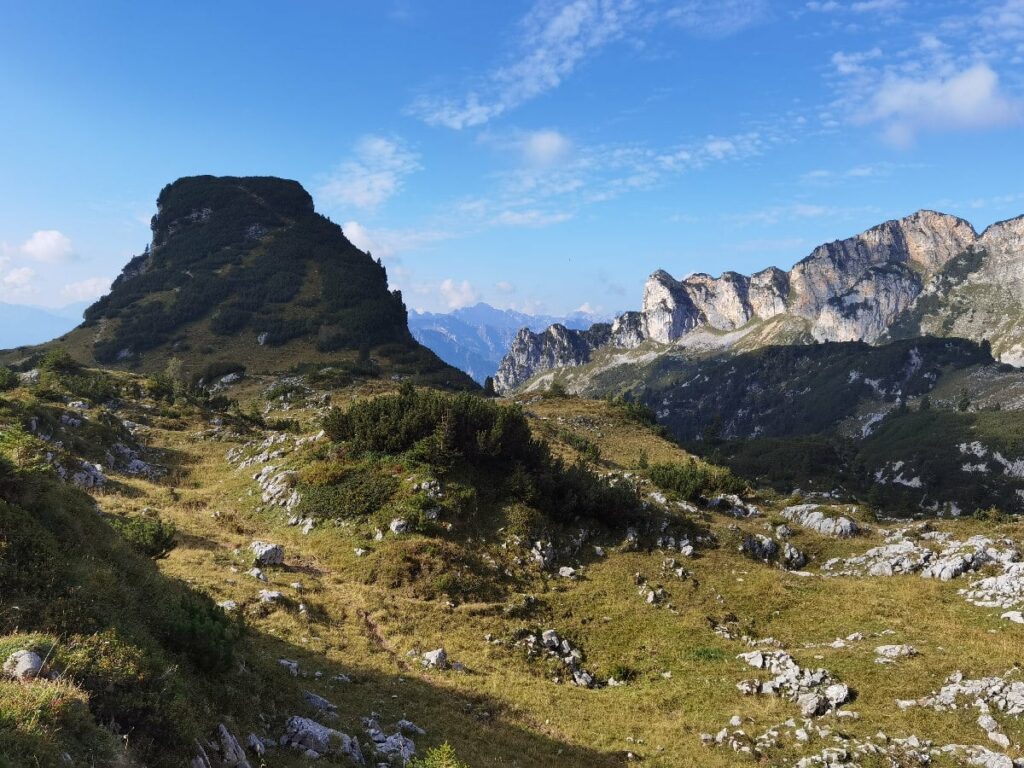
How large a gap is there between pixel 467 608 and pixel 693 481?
58.7 feet

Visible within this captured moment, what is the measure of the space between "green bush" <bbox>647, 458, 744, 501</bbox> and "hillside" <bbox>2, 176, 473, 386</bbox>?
5639cm

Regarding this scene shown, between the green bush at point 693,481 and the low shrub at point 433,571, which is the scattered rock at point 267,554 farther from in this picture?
the green bush at point 693,481

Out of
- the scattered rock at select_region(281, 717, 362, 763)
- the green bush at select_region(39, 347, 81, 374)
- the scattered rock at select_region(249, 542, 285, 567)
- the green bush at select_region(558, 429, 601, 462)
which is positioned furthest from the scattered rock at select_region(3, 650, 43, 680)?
the green bush at select_region(39, 347, 81, 374)

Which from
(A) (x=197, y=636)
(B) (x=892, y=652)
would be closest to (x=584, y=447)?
(B) (x=892, y=652)

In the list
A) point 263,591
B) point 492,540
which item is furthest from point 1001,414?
point 263,591

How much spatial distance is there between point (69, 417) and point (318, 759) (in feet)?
110

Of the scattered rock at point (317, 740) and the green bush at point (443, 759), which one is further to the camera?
the scattered rock at point (317, 740)

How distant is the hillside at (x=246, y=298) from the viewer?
3784 inches

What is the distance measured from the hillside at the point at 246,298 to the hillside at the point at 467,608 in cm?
5827

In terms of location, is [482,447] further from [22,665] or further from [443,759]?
[22,665]

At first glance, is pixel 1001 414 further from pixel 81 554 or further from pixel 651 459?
pixel 81 554

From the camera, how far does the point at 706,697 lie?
16.5 meters

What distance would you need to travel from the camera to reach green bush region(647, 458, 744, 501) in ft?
110

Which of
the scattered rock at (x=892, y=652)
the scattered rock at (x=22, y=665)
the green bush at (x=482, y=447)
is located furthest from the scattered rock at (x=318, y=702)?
the scattered rock at (x=892, y=652)
